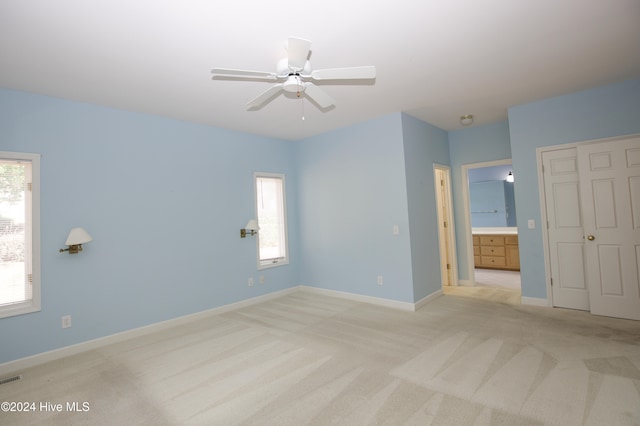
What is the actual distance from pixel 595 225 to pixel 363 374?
3.43 m

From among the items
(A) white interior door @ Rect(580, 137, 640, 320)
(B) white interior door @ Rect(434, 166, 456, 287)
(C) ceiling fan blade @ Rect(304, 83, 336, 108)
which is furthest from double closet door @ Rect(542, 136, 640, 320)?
(C) ceiling fan blade @ Rect(304, 83, 336, 108)

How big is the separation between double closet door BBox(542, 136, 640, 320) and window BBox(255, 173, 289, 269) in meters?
3.96

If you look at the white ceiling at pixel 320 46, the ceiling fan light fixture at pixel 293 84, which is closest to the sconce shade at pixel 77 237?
the white ceiling at pixel 320 46

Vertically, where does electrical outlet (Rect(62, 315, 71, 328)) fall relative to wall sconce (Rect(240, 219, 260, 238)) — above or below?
below

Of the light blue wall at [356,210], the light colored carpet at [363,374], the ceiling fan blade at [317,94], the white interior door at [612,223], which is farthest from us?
the light blue wall at [356,210]

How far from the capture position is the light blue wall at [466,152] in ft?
17.0

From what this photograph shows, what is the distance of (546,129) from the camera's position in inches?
164

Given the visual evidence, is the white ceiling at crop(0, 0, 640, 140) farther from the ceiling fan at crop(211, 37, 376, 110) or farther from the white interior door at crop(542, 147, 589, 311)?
the white interior door at crop(542, 147, 589, 311)

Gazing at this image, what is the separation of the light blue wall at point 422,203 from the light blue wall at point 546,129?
1134 millimetres

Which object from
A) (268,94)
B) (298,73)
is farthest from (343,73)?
(268,94)

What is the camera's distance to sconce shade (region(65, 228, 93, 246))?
3.23 metres

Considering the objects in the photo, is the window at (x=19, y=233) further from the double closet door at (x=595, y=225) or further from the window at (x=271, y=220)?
the double closet door at (x=595, y=225)

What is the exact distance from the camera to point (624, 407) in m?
2.05

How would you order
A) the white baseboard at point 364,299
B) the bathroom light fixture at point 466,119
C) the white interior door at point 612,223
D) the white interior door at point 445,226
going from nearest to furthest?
the white interior door at point 612,223 < the white baseboard at point 364,299 < the bathroom light fixture at point 466,119 < the white interior door at point 445,226
